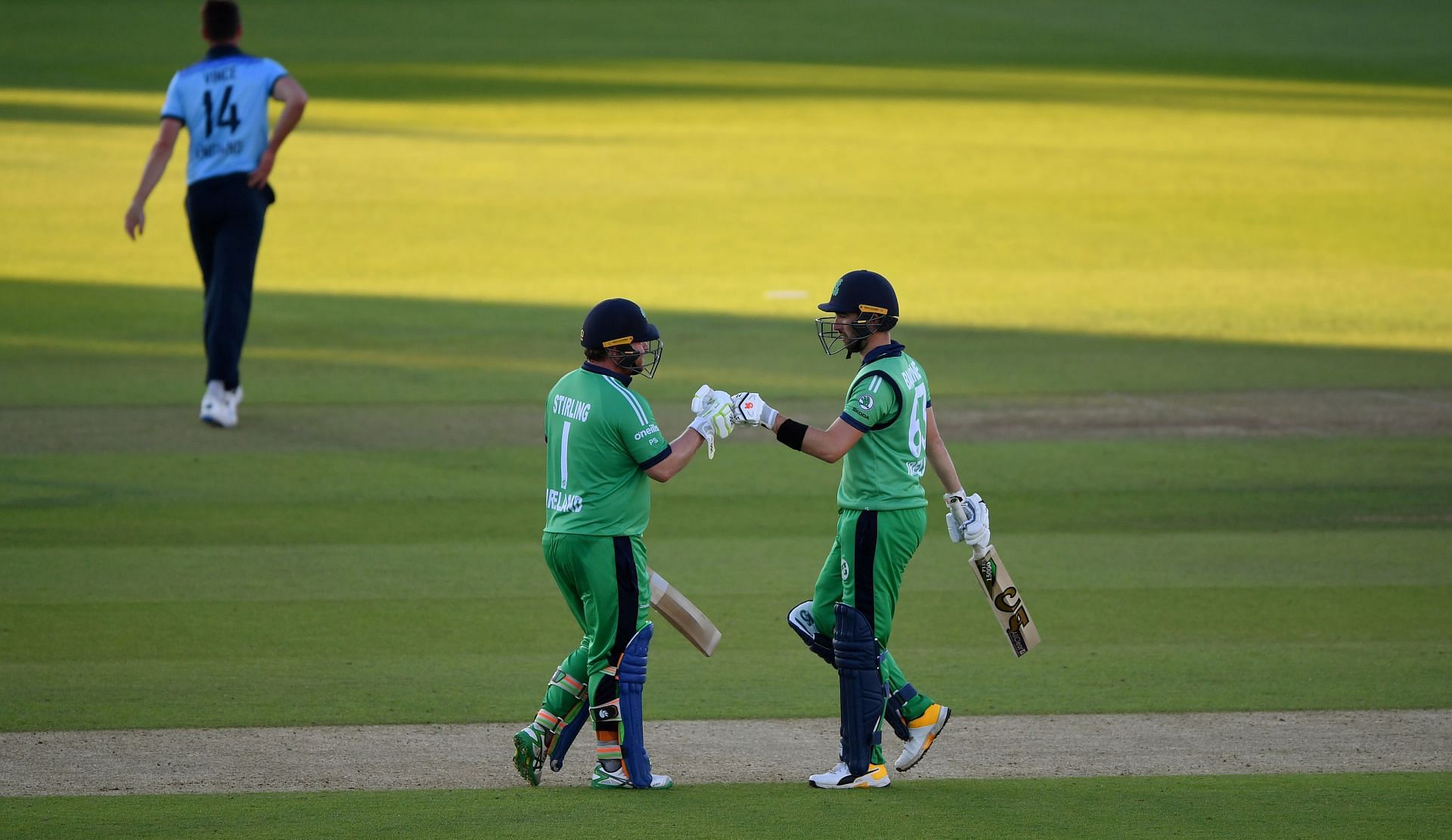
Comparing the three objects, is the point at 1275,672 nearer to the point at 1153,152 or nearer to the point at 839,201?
the point at 839,201

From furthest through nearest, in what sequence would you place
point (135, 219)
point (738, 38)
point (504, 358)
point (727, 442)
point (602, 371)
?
1. point (738, 38)
2. point (504, 358)
3. point (727, 442)
4. point (135, 219)
5. point (602, 371)

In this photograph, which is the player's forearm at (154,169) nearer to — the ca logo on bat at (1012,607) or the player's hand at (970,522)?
the player's hand at (970,522)

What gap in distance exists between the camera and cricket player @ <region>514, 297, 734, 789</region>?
6.55 metres

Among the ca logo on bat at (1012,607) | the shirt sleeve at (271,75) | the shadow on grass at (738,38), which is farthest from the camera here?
the shadow on grass at (738,38)

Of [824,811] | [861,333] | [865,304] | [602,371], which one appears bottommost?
[824,811]

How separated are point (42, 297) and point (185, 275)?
2115 mm

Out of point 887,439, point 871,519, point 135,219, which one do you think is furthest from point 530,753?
point 135,219

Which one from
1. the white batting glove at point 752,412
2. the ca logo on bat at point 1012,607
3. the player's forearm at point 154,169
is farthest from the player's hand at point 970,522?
the player's forearm at point 154,169

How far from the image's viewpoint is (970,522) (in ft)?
22.9

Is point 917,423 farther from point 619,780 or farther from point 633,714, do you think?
point 619,780

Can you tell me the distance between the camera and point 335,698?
7629 millimetres

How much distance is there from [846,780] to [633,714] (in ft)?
2.71

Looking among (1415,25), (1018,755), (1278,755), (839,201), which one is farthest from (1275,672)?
(1415,25)

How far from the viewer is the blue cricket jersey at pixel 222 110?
12.3 metres
